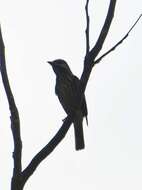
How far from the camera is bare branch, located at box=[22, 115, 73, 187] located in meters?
3.04

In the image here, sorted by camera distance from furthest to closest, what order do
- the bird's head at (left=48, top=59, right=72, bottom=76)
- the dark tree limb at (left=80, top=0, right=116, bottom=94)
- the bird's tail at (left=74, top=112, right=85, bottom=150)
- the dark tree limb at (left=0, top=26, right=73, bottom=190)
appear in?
the bird's head at (left=48, top=59, right=72, bottom=76) < the bird's tail at (left=74, top=112, right=85, bottom=150) < the dark tree limb at (left=80, top=0, right=116, bottom=94) < the dark tree limb at (left=0, top=26, right=73, bottom=190)

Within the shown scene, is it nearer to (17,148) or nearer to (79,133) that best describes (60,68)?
(79,133)

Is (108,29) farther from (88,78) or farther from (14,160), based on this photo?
(14,160)

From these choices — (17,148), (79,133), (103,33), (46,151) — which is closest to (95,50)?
(103,33)

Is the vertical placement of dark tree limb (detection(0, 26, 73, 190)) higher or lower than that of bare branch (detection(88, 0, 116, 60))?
lower

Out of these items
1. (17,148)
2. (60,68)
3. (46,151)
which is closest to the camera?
(17,148)

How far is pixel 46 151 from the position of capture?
3230 millimetres

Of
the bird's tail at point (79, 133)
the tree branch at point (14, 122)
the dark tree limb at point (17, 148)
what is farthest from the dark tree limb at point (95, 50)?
the bird's tail at point (79, 133)

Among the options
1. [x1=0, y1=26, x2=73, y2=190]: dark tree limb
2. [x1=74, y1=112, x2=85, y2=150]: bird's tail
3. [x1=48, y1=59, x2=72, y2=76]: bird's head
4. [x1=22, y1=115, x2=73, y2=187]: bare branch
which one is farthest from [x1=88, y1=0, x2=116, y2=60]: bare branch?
[x1=48, y1=59, x2=72, y2=76]: bird's head

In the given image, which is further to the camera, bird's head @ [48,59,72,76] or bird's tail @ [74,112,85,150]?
bird's head @ [48,59,72,76]

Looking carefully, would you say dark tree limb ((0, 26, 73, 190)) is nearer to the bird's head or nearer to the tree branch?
the tree branch

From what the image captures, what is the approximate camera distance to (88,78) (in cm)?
345

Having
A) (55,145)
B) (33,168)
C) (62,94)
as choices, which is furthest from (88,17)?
(62,94)

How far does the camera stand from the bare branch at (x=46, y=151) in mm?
3045
